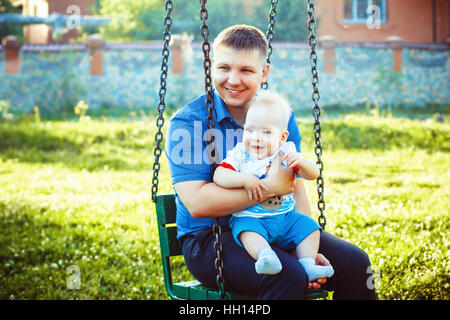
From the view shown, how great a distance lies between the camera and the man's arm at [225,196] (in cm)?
227

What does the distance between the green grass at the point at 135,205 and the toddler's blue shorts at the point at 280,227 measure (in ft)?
5.54

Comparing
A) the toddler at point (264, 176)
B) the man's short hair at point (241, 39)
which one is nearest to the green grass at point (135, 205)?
the toddler at point (264, 176)

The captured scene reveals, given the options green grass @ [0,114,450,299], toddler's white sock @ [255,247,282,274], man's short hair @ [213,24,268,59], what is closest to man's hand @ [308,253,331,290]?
toddler's white sock @ [255,247,282,274]

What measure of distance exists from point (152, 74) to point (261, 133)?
1364 cm

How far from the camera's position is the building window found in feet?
60.5

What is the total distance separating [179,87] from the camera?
15266 millimetres

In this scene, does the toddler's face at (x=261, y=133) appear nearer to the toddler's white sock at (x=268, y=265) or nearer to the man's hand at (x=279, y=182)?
the man's hand at (x=279, y=182)

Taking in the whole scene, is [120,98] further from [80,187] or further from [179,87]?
[80,187]

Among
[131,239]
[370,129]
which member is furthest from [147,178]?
[370,129]

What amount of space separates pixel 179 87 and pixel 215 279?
1320 centimetres

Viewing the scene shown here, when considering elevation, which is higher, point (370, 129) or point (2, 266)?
point (370, 129)

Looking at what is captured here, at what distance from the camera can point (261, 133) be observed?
7.59ft

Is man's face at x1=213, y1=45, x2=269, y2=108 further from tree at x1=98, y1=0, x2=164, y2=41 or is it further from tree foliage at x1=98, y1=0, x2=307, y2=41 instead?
tree at x1=98, y1=0, x2=164, y2=41

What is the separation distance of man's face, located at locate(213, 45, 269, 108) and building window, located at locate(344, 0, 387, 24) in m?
17.0
